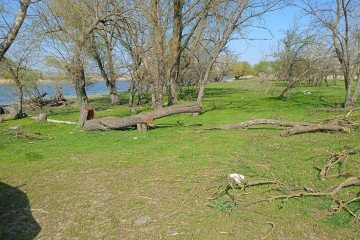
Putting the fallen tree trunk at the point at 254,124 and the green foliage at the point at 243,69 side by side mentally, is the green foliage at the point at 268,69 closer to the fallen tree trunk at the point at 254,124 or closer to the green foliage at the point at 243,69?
the green foliage at the point at 243,69

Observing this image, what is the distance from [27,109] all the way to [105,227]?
92.9 ft

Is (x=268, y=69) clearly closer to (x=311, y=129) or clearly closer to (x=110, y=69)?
(x=110, y=69)

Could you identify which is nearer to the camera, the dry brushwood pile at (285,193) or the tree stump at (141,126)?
the dry brushwood pile at (285,193)

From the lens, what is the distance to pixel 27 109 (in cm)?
3020

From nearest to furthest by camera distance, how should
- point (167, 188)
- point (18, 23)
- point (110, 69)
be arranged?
point (167, 188), point (18, 23), point (110, 69)

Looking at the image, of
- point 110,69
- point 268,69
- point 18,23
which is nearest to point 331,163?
point 18,23

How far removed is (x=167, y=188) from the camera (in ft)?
21.3

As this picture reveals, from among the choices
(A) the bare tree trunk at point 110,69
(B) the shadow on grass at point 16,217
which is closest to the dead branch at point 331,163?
(B) the shadow on grass at point 16,217

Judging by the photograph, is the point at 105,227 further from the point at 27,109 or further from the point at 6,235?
the point at 27,109

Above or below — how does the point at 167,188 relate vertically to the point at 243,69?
above

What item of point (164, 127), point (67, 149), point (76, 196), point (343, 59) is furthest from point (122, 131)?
point (343, 59)

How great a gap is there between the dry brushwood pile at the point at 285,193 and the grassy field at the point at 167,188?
0.05 metres

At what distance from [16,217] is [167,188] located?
2.72 metres

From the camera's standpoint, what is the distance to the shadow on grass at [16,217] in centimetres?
511
